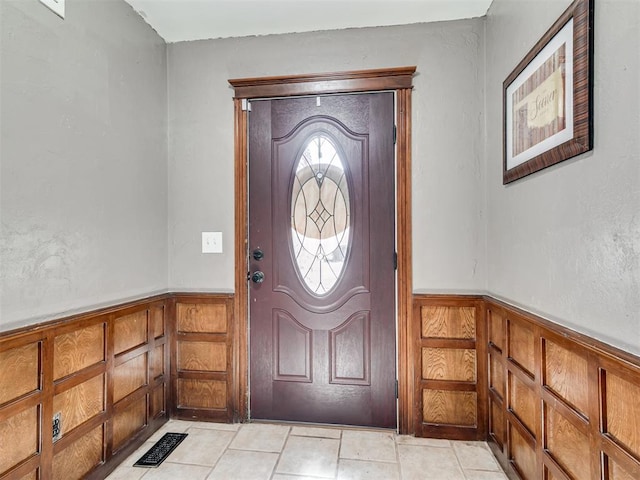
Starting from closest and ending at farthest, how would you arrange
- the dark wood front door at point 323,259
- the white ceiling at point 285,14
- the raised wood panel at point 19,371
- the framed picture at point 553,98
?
the framed picture at point 553,98
the raised wood panel at point 19,371
the white ceiling at point 285,14
the dark wood front door at point 323,259

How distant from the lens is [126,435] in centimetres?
208

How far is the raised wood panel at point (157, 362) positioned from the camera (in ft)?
7.59

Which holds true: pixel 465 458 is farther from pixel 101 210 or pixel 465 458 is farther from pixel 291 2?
pixel 291 2

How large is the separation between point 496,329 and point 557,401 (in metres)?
0.64

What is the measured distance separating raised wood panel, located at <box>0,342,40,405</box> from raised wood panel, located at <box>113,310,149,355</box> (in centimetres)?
45

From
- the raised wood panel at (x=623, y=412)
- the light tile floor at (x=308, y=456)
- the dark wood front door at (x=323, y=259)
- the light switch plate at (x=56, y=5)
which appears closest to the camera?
the raised wood panel at (x=623, y=412)

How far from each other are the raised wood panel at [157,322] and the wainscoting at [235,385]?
0.03 ft

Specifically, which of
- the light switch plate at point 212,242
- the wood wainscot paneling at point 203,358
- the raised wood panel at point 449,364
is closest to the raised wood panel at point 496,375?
the raised wood panel at point 449,364

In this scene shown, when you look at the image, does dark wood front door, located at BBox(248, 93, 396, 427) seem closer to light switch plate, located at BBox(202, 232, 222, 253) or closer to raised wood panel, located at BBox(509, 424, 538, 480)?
light switch plate, located at BBox(202, 232, 222, 253)

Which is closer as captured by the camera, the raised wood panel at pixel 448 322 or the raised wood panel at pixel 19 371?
the raised wood panel at pixel 19 371

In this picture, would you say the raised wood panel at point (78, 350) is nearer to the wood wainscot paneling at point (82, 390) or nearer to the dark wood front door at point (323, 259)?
the wood wainscot paneling at point (82, 390)

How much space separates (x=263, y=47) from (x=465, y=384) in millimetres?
2399

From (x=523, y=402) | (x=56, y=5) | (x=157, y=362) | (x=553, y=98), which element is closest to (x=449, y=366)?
(x=523, y=402)

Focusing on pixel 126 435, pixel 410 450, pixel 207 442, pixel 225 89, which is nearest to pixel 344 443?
pixel 410 450
